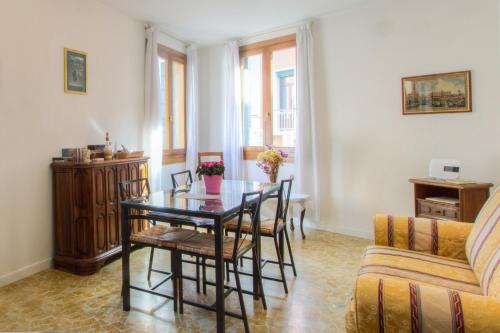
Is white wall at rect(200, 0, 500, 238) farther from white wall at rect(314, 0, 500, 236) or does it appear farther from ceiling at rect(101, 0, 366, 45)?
ceiling at rect(101, 0, 366, 45)

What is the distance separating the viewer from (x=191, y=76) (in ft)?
16.4

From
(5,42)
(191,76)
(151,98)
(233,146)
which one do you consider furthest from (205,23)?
(5,42)

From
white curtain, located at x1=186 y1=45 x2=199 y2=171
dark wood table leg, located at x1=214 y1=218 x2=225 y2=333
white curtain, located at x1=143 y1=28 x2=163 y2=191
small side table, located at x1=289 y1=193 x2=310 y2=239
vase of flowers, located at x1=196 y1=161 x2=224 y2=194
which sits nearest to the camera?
dark wood table leg, located at x1=214 y1=218 x2=225 y2=333

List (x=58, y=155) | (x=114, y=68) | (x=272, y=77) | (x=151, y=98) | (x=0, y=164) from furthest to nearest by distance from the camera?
(x=272, y=77) < (x=151, y=98) < (x=114, y=68) < (x=58, y=155) < (x=0, y=164)

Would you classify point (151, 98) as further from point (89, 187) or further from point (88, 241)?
point (88, 241)

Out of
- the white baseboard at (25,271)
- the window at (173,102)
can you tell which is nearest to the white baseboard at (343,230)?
the window at (173,102)

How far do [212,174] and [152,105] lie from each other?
6.94 ft

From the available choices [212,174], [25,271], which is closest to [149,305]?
[212,174]

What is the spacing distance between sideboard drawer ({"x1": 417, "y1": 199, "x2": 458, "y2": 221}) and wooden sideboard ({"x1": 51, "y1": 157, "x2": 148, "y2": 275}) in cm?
318

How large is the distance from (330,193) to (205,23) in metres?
2.93

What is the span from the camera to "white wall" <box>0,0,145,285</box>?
2.72 meters

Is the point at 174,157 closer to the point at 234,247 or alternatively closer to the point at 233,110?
the point at 233,110

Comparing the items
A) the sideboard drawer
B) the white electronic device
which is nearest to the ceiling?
the white electronic device

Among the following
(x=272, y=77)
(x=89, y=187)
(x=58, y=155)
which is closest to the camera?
(x=89, y=187)
